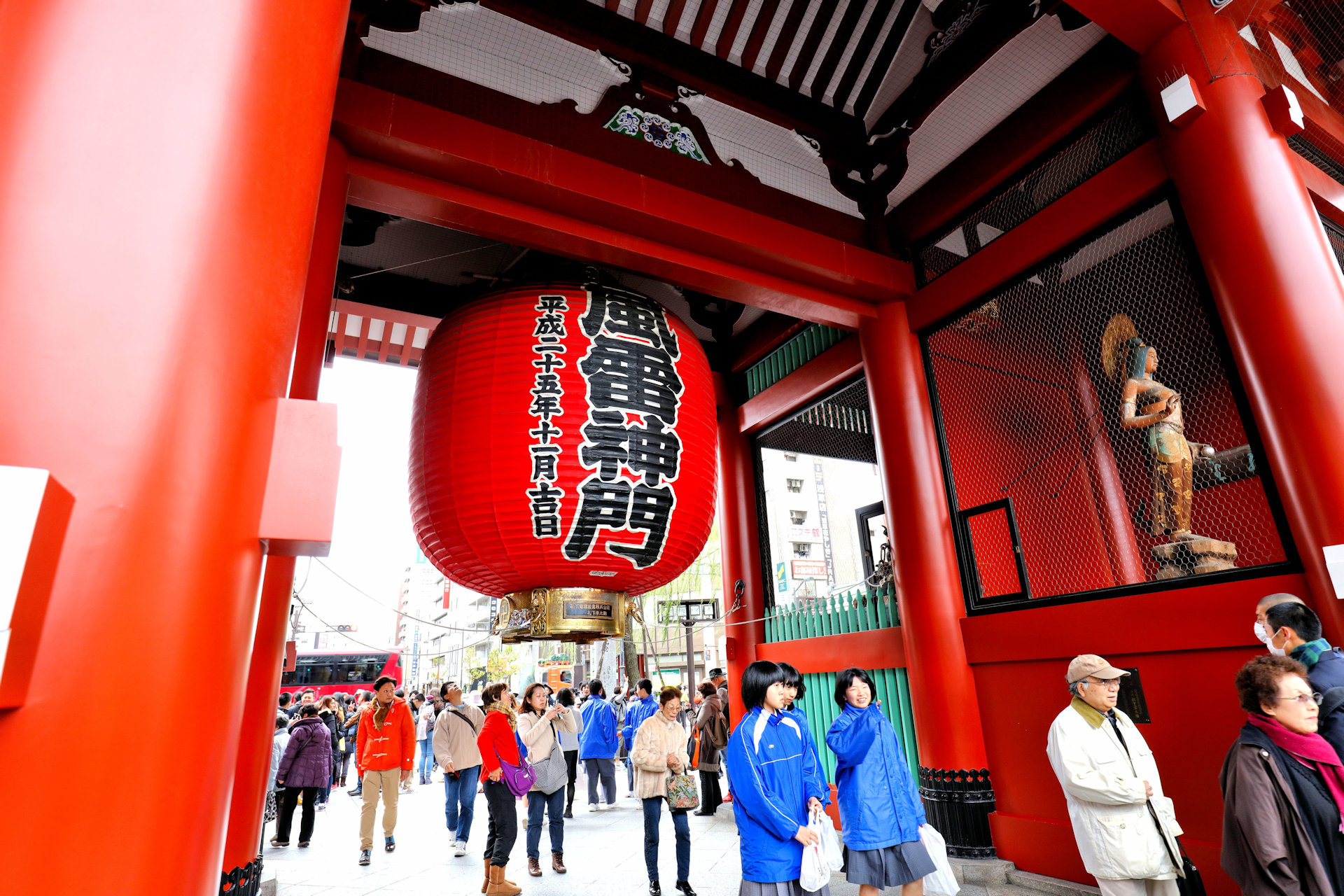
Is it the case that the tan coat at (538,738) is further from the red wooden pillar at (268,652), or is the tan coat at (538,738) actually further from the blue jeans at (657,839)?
the red wooden pillar at (268,652)

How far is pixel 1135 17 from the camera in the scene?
15.0ft

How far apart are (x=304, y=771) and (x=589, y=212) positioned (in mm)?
6708

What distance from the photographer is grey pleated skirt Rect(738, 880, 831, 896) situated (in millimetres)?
3260

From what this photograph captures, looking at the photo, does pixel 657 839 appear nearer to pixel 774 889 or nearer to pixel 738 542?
pixel 774 889

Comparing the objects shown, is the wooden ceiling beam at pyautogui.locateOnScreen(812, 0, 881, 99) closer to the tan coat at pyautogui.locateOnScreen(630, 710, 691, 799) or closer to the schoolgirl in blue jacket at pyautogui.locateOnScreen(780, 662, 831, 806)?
the schoolgirl in blue jacket at pyautogui.locateOnScreen(780, 662, 831, 806)

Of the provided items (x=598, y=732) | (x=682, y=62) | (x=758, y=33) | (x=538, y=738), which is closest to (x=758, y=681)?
(x=538, y=738)

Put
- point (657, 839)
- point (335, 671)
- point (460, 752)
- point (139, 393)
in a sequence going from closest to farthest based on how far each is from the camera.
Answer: point (139, 393) → point (657, 839) → point (460, 752) → point (335, 671)

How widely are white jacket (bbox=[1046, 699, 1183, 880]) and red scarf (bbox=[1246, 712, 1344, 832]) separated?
906 millimetres

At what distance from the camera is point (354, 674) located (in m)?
23.1

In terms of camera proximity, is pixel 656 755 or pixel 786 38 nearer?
pixel 656 755

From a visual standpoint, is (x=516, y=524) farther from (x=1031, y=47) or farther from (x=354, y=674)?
(x=354, y=674)

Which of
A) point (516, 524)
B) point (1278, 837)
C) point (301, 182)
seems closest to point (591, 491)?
point (516, 524)

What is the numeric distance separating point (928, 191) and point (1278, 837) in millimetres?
5462

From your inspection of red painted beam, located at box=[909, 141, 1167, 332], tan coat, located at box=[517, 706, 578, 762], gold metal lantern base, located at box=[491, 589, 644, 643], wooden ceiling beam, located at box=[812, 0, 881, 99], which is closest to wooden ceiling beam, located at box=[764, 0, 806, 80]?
wooden ceiling beam, located at box=[812, 0, 881, 99]
